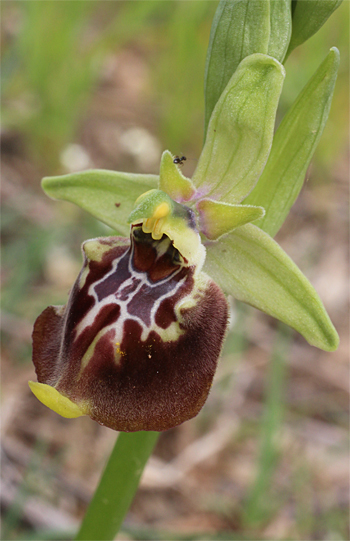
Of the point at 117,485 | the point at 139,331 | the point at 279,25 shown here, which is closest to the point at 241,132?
the point at 279,25

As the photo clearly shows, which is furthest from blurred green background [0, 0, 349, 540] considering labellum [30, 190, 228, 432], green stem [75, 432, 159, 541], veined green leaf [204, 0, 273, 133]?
veined green leaf [204, 0, 273, 133]

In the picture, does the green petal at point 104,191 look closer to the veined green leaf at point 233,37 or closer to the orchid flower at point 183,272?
the orchid flower at point 183,272

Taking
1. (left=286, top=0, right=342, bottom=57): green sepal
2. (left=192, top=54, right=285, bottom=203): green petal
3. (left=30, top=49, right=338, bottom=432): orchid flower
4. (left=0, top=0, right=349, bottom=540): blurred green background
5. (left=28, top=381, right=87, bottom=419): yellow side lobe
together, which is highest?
(left=286, top=0, right=342, bottom=57): green sepal

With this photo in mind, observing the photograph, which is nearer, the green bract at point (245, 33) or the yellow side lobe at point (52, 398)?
the yellow side lobe at point (52, 398)

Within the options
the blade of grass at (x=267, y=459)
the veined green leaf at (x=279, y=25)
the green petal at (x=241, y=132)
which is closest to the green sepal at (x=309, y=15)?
the veined green leaf at (x=279, y=25)

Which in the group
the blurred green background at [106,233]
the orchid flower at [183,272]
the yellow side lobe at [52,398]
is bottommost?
the blurred green background at [106,233]

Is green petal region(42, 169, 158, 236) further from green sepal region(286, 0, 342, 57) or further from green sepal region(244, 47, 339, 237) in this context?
green sepal region(286, 0, 342, 57)

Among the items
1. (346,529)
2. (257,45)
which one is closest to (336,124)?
(346,529)

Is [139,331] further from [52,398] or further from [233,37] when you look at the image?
[233,37]
